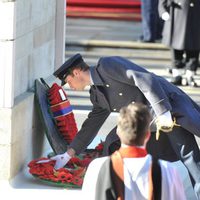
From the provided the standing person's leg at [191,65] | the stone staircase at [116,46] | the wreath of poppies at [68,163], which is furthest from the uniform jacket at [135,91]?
the stone staircase at [116,46]

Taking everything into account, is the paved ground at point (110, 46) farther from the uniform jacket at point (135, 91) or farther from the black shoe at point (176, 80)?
the uniform jacket at point (135, 91)

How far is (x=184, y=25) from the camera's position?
11602 mm

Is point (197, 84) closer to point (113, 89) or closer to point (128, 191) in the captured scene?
point (113, 89)

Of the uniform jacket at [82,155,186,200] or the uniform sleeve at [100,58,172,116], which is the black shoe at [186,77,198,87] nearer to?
the uniform sleeve at [100,58,172,116]

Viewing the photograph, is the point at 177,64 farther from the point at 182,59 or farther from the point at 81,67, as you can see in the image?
the point at 81,67

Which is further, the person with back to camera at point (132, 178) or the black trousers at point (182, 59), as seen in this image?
the black trousers at point (182, 59)

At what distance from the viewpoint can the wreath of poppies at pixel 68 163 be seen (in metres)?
6.70

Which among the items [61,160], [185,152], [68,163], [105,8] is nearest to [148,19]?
[105,8]

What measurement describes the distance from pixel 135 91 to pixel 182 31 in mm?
5652

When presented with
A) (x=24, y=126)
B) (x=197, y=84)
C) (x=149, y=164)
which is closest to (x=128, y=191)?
(x=149, y=164)

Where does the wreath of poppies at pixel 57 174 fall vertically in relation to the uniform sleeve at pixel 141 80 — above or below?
below

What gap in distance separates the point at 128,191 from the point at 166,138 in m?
2.05

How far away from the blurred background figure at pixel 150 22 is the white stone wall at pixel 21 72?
256 inches

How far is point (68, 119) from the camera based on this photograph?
7.30 m
